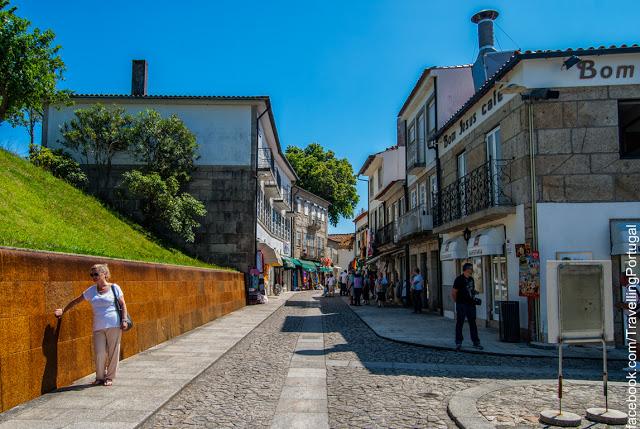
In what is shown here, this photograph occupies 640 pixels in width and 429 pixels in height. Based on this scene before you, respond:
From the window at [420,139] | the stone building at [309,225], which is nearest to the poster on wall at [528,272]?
the window at [420,139]

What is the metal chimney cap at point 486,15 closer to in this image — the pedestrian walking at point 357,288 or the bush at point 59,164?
the pedestrian walking at point 357,288

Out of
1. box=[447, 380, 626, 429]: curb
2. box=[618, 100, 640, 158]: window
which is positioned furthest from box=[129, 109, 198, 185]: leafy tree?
box=[447, 380, 626, 429]: curb

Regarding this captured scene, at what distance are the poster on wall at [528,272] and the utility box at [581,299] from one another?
5576 millimetres

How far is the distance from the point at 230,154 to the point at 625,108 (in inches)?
675

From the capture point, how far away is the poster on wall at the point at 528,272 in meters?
11.5

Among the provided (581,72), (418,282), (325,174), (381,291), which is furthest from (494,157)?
(325,174)

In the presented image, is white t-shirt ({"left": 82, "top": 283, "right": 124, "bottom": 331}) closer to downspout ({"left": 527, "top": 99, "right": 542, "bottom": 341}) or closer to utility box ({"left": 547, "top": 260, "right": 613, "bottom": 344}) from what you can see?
utility box ({"left": 547, "top": 260, "right": 613, "bottom": 344})

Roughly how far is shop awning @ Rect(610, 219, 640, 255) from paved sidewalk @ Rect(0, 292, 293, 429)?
8.09 meters

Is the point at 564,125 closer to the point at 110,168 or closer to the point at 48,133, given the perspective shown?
the point at 110,168

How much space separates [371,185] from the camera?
119ft

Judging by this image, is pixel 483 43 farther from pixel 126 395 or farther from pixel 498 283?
pixel 126 395

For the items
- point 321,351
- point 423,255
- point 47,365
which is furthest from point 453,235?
point 47,365

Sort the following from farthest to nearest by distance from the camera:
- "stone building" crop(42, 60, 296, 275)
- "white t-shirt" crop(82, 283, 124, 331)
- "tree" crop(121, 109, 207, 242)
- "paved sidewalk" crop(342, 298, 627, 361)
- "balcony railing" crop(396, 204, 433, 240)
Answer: "stone building" crop(42, 60, 296, 275) < "tree" crop(121, 109, 207, 242) < "balcony railing" crop(396, 204, 433, 240) < "paved sidewalk" crop(342, 298, 627, 361) < "white t-shirt" crop(82, 283, 124, 331)

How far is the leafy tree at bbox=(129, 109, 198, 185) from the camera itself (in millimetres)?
23125
